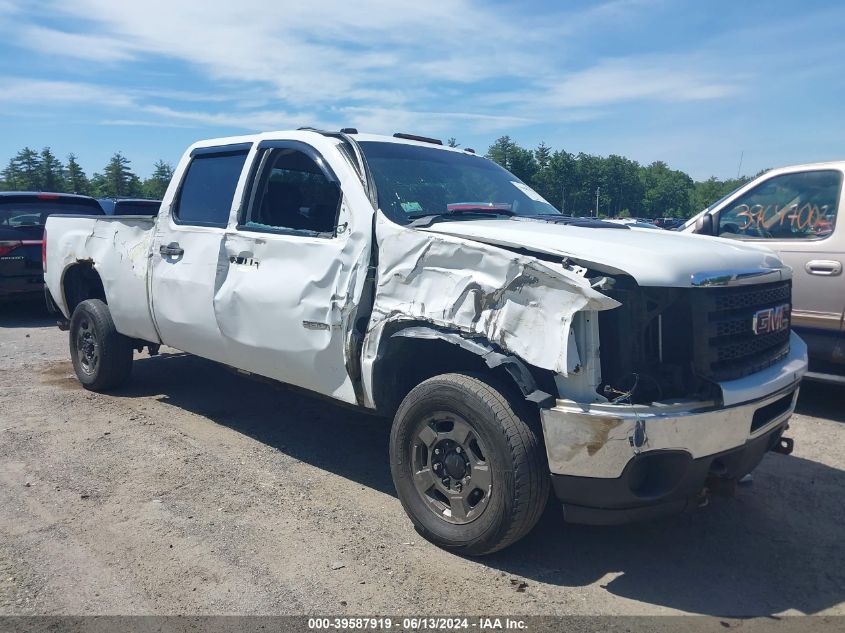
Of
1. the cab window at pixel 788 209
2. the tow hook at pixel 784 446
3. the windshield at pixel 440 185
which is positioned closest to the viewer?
the tow hook at pixel 784 446

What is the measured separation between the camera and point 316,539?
361cm

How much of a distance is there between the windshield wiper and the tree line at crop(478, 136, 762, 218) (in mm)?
23003

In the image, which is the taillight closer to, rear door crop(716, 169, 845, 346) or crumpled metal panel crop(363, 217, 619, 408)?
crumpled metal panel crop(363, 217, 619, 408)

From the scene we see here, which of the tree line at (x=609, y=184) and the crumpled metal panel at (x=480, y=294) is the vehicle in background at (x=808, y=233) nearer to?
the crumpled metal panel at (x=480, y=294)

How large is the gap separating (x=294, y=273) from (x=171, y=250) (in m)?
1.54

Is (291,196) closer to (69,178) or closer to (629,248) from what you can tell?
(629,248)

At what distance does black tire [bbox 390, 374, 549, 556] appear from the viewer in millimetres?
3092

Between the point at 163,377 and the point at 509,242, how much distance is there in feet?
16.0

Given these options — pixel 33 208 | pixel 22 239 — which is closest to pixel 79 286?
pixel 22 239

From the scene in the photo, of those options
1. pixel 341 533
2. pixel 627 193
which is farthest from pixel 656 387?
pixel 627 193

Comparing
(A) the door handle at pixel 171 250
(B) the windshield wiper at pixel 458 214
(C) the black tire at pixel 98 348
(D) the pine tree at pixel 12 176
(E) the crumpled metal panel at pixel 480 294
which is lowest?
(C) the black tire at pixel 98 348

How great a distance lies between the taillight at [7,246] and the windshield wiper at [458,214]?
836cm

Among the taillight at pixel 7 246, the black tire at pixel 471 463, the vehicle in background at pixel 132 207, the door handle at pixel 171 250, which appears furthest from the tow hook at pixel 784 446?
the vehicle in background at pixel 132 207

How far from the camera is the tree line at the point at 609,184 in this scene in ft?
120
